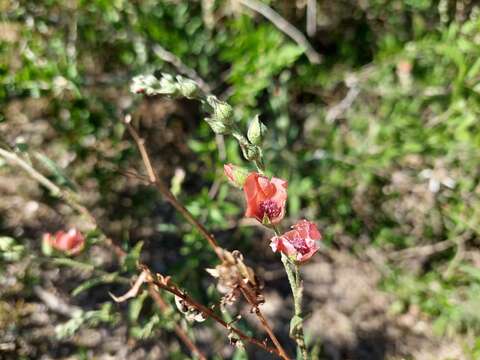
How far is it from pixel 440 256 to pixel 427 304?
0.30m

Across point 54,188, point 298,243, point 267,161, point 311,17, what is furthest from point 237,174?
point 311,17

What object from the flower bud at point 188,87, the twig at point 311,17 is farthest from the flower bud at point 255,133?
the twig at point 311,17

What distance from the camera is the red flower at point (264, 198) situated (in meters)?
1.04

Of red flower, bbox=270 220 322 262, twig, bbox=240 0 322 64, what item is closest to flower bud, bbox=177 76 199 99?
red flower, bbox=270 220 322 262

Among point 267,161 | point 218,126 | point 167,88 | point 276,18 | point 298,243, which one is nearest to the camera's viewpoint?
point 298,243

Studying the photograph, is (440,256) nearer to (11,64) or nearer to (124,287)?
(124,287)

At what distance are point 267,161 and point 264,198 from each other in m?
1.22

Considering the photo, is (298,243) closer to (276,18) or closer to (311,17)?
(276,18)

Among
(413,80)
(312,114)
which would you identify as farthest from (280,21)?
(413,80)

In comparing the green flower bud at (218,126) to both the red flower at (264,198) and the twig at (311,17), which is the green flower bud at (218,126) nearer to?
the red flower at (264,198)

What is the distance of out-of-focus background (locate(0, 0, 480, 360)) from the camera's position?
215 centimetres

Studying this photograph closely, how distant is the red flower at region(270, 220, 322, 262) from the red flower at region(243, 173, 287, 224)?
0.05 metres

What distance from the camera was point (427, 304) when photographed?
2262 mm

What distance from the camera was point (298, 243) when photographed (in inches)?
41.5
